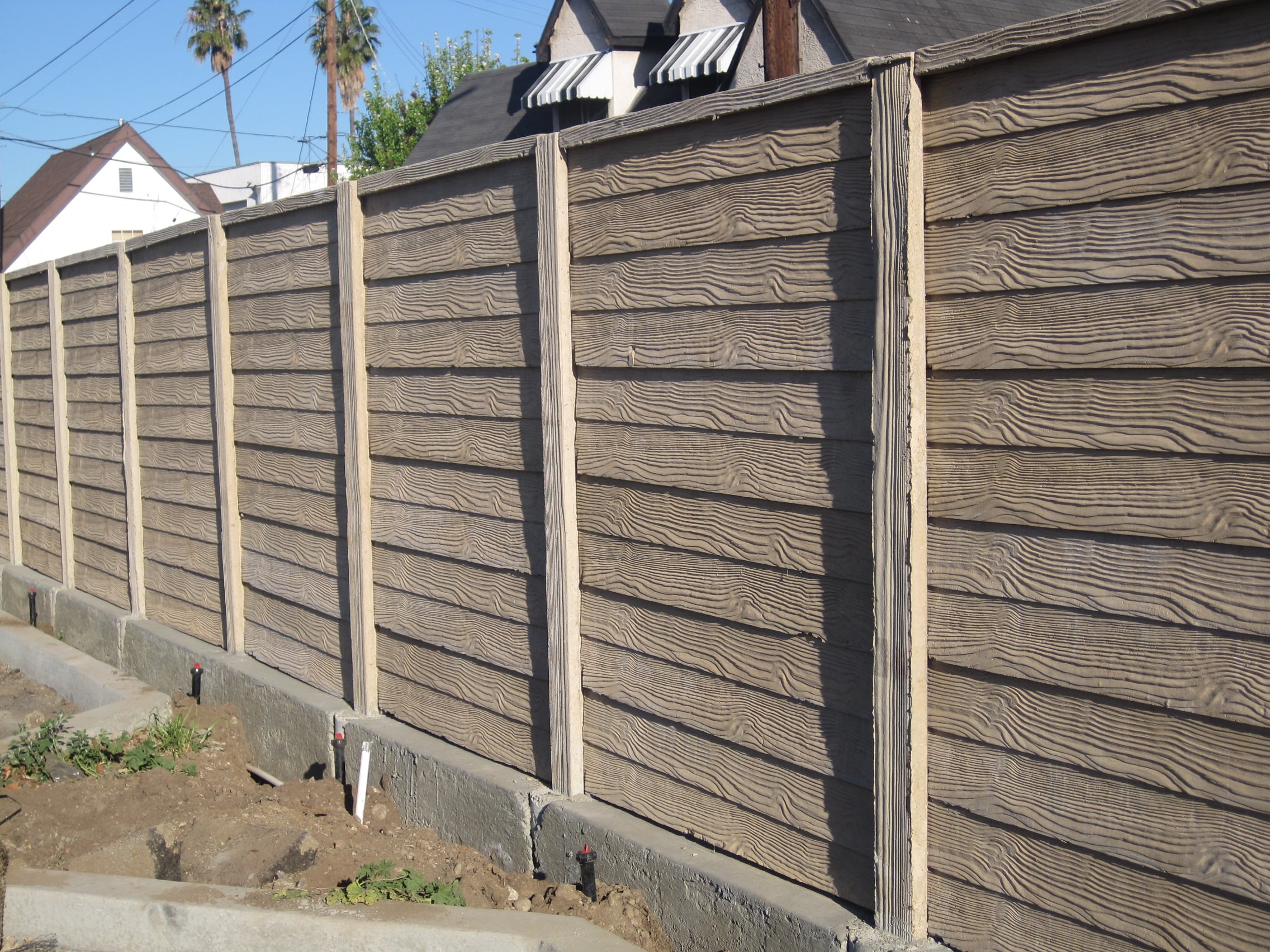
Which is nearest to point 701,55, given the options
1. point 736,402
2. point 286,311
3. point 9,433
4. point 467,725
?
point 9,433

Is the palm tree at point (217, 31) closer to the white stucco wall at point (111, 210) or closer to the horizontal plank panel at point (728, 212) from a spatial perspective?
the white stucco wall at point (111, 210)

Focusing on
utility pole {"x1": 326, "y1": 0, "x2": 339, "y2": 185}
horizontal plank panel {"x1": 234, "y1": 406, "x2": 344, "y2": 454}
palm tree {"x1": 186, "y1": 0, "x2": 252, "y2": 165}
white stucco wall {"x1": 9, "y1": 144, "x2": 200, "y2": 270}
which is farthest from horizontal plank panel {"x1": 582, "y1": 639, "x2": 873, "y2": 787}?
palm tree {"x1": 186, "y1": 0, "x2": 252, "y2": 165}

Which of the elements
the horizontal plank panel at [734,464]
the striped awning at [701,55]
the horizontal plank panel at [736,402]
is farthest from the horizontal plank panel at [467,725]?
the striped awning at [701,55]

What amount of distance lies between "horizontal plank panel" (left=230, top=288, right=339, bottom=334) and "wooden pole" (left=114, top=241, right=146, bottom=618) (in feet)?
5.31

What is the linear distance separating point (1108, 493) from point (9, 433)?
9.63m

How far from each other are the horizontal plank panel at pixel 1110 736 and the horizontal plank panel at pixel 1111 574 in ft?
0.69

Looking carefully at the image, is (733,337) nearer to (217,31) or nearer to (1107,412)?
(1107,412)

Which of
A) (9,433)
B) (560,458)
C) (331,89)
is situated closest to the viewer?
(560,458)

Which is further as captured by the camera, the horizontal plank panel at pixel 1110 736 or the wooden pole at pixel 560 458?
the wooden pole at pixel 560 458

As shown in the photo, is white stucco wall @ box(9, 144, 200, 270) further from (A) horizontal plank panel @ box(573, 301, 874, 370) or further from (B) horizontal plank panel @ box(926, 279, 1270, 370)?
(B) horizontal plank panel @ box(926, 279, 1270, 370)

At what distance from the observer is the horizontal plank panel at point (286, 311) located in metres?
5.14

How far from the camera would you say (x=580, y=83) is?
20781mm

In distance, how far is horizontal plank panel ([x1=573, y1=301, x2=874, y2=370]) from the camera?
287cm

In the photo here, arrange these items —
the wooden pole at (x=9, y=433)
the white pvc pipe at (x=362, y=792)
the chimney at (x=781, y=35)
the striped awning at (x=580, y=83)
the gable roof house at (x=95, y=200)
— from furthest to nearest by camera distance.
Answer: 1. the gable roof house at (x=95, y=200)
2. the striped awning at (x=580, y=83)
3. the wooden pole at (x=9, y=433)
4. the chimney at (x=781, y=35)
5. the white pvc pipe at (x=362, y=792)
